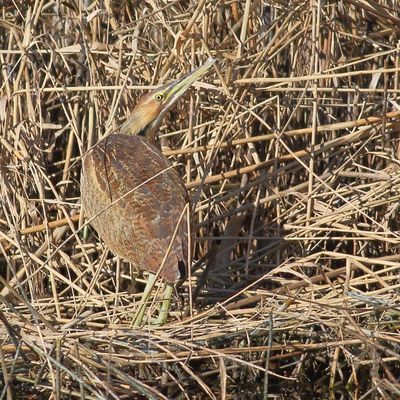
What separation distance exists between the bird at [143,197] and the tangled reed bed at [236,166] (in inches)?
4.0

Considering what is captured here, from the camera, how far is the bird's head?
4285 mm

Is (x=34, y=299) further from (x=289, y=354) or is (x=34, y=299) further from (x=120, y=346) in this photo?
(x=289, y=354)

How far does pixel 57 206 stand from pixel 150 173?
22.3 inches

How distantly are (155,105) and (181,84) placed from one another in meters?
0.15

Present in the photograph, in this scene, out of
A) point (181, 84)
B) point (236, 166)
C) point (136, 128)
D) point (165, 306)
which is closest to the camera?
point (165, 306)

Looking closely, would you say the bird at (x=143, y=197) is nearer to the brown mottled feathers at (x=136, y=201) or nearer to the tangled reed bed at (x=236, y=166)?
the brown mottled feathers at (x=136, y=201)

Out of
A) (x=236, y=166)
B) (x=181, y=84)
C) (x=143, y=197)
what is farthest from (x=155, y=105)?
(x=143, y=197)

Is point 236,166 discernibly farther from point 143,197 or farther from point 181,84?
point 143,197

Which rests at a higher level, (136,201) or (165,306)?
(136,201)

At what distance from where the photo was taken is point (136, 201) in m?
3.91

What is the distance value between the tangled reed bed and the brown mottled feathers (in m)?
0.14

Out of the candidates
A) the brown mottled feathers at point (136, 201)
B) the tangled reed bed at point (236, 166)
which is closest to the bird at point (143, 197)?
the brown mottled feathers at point (136, 201)

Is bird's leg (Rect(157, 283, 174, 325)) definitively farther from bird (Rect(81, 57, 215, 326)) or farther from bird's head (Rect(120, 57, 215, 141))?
bird's head (Rect(120, 57, 215, 141))

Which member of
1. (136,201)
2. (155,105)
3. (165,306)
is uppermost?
(155,105)
